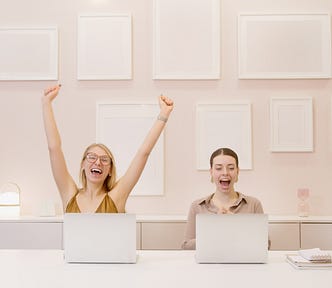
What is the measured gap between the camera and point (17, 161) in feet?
15.8

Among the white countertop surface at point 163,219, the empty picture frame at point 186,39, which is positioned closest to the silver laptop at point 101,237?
the white countertop surface at point 163,219

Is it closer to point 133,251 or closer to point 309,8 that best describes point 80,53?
point 309,8

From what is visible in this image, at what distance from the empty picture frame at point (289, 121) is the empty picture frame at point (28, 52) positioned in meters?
1.98

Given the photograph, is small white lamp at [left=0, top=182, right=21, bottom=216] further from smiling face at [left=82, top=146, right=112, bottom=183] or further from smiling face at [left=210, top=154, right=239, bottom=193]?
smiling face at [left=210, top=154, right=239, bottom=193]

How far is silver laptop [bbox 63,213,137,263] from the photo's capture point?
8.30 feet

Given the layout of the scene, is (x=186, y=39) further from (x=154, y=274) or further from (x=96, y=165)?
(x=154, y=274)

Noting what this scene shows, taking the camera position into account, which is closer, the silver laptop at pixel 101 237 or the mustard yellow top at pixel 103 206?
the silver laptop at pixel 101 237

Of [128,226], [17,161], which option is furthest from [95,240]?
[17,161]

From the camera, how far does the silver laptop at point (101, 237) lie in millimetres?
2531

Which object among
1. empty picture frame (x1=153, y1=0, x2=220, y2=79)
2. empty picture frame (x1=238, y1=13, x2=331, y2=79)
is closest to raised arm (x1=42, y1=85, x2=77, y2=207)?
empty picture frame (x1=153, y1=0, x2=220, y2=79)

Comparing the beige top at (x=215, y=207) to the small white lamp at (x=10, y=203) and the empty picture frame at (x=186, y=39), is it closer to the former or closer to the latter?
the empty picture frame at (x=186, y=39)

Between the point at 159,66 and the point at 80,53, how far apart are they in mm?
702

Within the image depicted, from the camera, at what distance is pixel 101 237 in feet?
8.33

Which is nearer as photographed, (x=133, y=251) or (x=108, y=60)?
(x=133, y=251)
